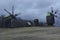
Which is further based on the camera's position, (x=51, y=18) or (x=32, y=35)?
(x=51, y=18)

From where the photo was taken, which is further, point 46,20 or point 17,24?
point 46,20

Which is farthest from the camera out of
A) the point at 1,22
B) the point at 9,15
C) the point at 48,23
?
the point at 9,15

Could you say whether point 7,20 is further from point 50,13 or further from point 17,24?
point 50,13

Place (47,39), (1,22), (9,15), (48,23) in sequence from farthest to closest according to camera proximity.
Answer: (9,15) → (48,23) → (1,22) → (47,39)

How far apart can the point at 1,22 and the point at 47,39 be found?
41120mm

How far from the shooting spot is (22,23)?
7450cm

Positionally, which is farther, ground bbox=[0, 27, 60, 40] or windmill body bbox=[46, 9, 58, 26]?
windmill body bbox=[46, 9, 58, 26]

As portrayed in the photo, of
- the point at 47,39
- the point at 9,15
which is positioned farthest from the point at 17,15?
the point at 47,39

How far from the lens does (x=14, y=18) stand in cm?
7700

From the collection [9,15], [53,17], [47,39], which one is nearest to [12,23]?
[9,15]

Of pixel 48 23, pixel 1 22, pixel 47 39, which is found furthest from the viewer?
pixel 48 23

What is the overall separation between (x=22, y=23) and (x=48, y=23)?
25.3ft

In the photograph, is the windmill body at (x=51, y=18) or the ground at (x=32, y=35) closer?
the ground at (x=32, y=35)

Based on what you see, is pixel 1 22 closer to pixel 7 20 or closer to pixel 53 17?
pixel 7 20
